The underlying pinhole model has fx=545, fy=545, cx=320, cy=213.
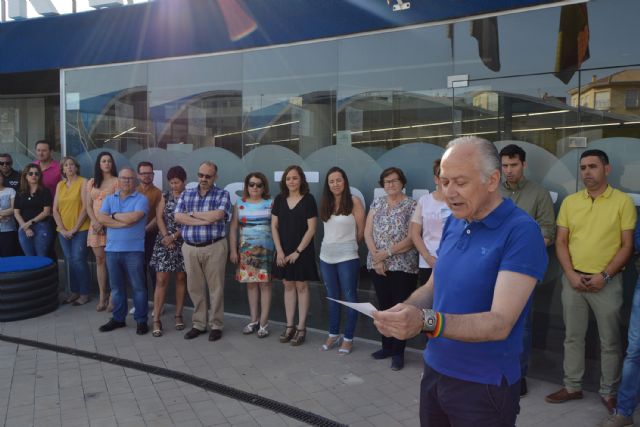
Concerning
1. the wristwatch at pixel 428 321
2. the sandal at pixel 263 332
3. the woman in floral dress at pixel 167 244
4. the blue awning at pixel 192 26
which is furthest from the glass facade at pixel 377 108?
the wristwatch at pixel 428 321

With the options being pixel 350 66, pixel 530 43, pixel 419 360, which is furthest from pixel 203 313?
pixel 530 43

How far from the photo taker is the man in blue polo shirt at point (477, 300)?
190 centimetres

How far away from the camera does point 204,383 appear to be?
4.77m

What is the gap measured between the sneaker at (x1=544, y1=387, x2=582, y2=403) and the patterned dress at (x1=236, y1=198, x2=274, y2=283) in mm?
3034

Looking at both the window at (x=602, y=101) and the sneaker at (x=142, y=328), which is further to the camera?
the sneaker at (x=142, y=328)

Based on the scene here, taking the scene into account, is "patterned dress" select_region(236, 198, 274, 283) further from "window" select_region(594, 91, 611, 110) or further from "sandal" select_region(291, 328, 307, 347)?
"window" select_region(594, 91, 611, 110)

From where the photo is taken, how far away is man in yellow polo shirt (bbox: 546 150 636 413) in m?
4.19

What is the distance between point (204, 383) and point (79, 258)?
11.9 feet

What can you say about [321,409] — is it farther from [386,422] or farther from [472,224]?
[472,224]

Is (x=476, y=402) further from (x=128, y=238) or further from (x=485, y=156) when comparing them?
(x=128, y=238)

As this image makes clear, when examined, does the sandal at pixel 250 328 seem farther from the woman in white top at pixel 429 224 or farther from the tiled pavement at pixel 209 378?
the woman in white top at pixel 429 224

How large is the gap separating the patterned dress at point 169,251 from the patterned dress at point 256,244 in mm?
783

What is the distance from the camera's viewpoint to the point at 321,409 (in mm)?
4270

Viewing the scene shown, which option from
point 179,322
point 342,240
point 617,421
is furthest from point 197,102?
point 617,421
